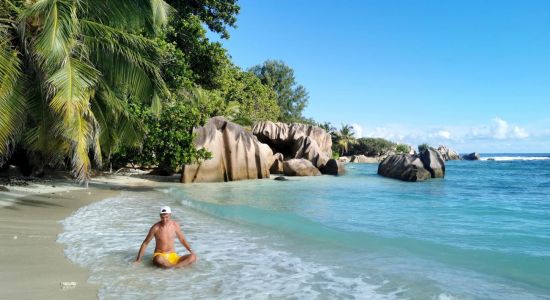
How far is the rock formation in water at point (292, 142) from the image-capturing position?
109 feet

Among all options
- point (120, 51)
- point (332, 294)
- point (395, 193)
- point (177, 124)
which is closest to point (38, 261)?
point (332, 294)

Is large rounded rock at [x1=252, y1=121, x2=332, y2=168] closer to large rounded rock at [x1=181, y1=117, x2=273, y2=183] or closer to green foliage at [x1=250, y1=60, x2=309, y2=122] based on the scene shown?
large rounded rock at [x1=181, y1=117, x2=273, y2=183]

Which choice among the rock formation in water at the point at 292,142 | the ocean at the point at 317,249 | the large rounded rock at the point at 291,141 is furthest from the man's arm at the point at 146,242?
the large rounded rock at the point at 291,141

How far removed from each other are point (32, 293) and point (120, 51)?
6912mm

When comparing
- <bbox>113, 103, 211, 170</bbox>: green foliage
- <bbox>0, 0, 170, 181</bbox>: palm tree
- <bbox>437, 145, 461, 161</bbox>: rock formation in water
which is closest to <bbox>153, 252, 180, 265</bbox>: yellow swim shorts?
<bbox>0, 0, 170, 181</bbox>: palm tree

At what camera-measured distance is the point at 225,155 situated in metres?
22.0

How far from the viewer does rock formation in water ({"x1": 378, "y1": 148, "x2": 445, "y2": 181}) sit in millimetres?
27322

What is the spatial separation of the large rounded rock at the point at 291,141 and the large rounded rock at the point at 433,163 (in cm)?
695

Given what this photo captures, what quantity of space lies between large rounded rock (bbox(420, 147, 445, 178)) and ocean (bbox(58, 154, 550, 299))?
14.5 metres

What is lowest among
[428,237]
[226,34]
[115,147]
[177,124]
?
[428,237]

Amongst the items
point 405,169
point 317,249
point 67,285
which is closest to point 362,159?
point 405,169

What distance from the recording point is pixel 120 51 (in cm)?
1044

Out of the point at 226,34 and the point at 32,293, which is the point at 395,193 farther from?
the point at 32,293

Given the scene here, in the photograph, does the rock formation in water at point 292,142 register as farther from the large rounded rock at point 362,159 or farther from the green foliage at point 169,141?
the large rounded rock at point 362,159
